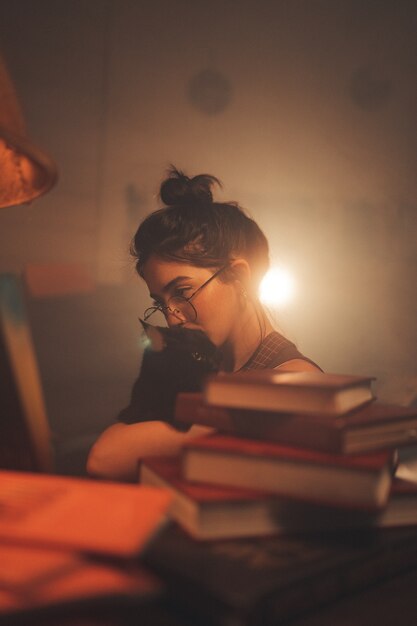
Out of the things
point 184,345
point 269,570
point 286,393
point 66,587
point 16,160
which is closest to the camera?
point 66,587

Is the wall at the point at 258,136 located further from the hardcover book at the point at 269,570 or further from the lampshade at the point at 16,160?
the hardcover book at the point at 269,570

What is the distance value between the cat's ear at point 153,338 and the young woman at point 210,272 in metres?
0.02

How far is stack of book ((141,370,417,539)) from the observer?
0.54 metres

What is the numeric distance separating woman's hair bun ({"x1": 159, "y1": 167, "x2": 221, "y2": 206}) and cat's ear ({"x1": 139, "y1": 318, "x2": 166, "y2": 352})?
221 mm

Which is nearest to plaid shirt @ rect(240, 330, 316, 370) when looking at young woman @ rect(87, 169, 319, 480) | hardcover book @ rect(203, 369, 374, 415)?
young woman @ rect(87, 169, 319, 480)

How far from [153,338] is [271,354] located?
0.68 ft

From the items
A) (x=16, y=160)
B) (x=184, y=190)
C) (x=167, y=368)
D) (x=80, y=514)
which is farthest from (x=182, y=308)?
(x=80, y=514)

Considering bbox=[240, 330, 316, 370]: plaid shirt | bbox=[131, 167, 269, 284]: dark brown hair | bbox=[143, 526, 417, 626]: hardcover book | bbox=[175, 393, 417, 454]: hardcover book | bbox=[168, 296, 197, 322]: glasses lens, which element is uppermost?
bbox=[131, 167, 269, 284]: dark brown hair

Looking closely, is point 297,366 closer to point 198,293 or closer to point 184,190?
point 198,293

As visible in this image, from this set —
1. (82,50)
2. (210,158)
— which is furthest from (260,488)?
(82,50)

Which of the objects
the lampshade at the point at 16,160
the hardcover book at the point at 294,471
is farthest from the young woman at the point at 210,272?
the hardcover book at the point at 294,471

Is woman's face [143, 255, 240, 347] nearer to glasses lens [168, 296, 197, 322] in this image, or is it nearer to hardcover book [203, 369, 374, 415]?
glasses lens [168, 296, 197, 322]

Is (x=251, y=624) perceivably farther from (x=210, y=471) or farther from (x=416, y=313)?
(x=416, y=313)

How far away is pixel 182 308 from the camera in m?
0.92
